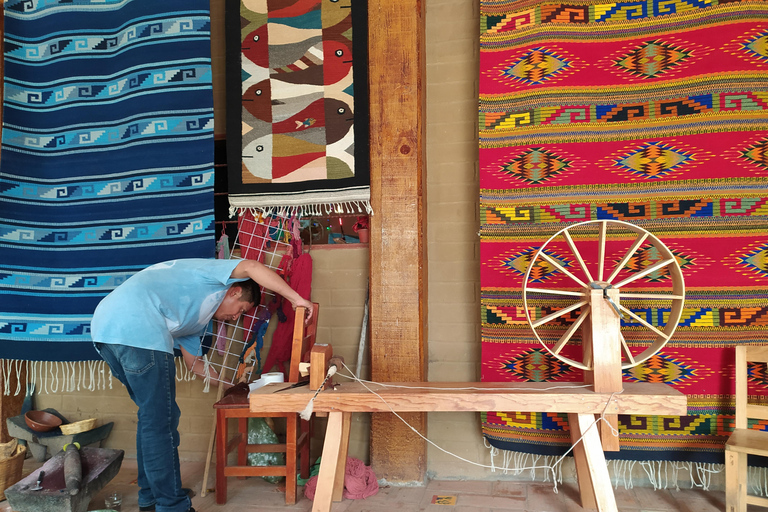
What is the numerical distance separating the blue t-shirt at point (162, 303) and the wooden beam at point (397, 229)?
2.70 ft

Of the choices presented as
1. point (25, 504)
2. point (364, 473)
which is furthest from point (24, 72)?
point (364, 473)

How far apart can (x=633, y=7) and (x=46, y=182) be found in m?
3.54

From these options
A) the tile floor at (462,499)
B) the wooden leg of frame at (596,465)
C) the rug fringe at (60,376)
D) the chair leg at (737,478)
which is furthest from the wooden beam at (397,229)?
the chair leg at (737,478)

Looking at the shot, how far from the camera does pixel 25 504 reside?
255cm

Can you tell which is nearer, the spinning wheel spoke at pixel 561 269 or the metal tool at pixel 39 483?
the spinning wheel spoke at pixel 561 269

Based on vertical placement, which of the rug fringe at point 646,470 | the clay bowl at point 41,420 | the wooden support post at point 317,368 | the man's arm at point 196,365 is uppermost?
the wooden support post at point 317,368

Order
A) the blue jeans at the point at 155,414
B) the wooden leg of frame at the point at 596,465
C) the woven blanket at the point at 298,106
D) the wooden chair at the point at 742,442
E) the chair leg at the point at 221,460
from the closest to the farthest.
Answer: the wooden leg of frame at the point at 596,465, the wooden chair at the point at 742,442, the blue jeans at the point at 155,414, the chair leg at the point at 221,460, the woven blanket at the point at 298,106

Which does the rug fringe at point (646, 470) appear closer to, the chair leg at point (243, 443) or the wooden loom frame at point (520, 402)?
the wooden loom frame at point (520, 402)

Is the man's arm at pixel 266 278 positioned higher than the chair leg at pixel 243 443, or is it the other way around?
the man's arm at pixel 266 278

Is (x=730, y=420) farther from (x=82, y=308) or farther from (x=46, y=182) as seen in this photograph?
(x=46, y=182)

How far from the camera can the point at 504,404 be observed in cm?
231

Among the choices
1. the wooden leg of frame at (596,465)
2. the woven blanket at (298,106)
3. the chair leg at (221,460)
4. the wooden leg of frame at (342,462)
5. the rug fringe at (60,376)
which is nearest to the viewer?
the wooden leg of frame at (596,465)

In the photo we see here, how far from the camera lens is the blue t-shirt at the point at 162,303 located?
99.4 inches

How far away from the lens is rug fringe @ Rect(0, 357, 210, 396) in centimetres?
346
